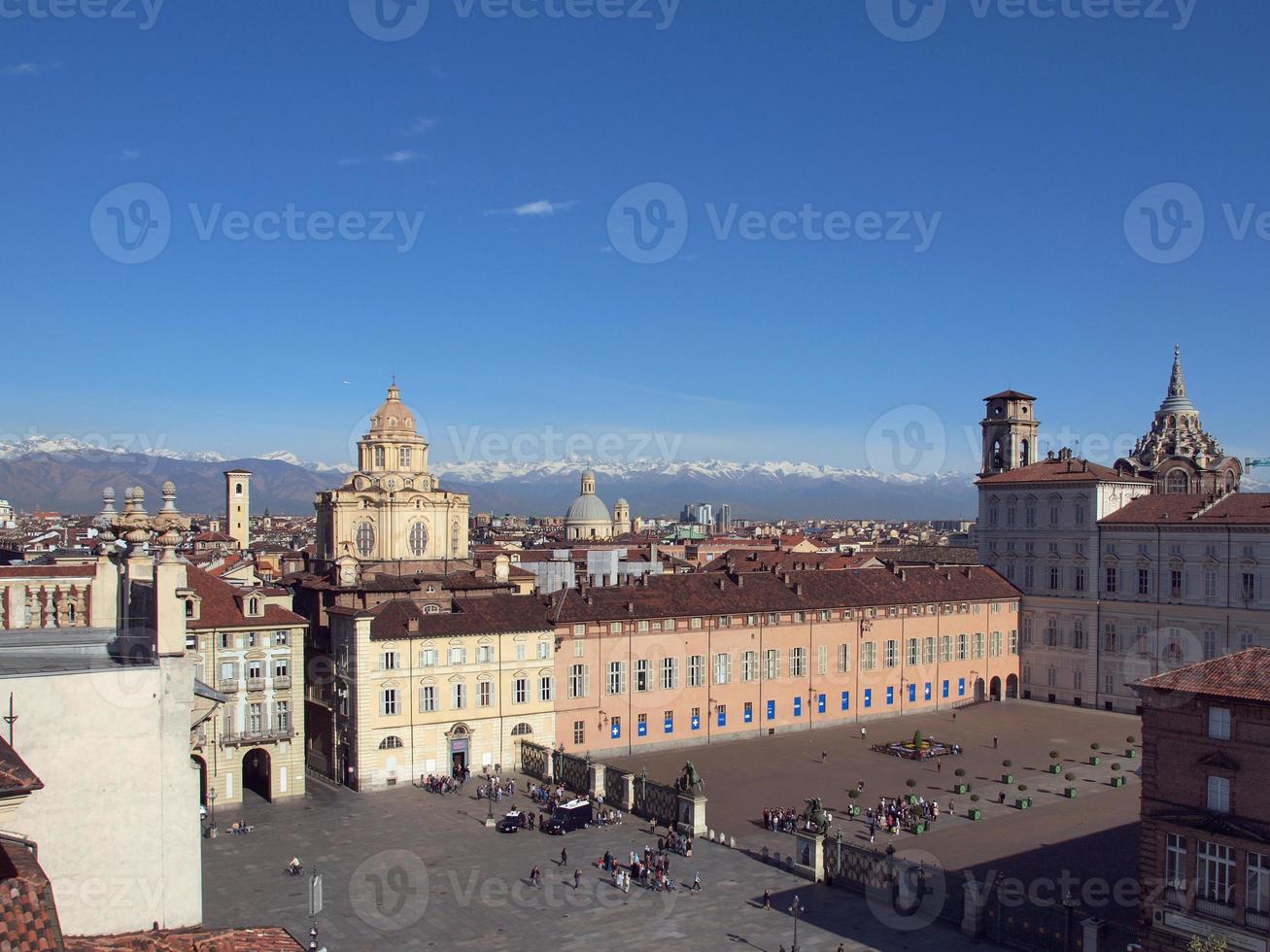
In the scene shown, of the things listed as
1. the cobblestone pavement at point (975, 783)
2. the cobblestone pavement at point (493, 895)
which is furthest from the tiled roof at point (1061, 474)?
the cobblestone pavement at point (493, 895)

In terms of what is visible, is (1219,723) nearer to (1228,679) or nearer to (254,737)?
(1228,679)

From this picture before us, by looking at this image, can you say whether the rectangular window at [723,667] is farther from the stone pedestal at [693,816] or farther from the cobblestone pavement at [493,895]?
the stone pedestal at [693,816]

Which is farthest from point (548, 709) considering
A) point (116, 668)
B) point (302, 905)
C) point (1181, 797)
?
point (116, 668)

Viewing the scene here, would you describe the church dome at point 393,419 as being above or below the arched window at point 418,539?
above

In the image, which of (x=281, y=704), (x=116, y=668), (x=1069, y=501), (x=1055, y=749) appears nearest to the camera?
(x=116, y=668)

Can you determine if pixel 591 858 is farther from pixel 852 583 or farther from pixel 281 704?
pixel 852 583

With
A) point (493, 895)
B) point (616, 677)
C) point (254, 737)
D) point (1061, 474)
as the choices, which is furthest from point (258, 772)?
point (1061, 474)
